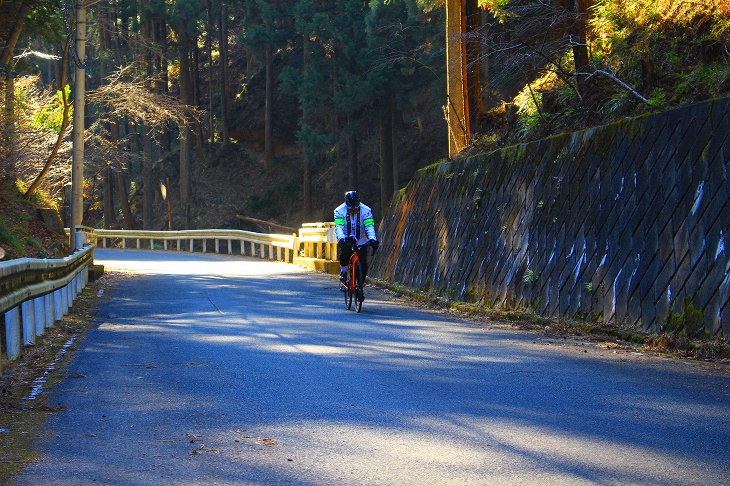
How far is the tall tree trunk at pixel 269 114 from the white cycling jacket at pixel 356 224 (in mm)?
36773

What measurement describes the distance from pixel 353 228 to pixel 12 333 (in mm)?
7187

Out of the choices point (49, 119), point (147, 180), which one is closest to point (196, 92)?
point (147, 180)

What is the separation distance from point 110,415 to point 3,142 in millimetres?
17760

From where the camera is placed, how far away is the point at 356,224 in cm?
1515

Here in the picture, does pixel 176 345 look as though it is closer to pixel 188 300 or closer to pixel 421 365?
pixel 421 365

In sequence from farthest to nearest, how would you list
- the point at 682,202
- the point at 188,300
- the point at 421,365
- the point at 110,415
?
the point at 188,300 < the point at 682,202 < the point at 421,365 < the point at 110,415

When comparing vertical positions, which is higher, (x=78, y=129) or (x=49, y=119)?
(x=49, y=119)

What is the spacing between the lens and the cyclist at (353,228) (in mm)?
14812

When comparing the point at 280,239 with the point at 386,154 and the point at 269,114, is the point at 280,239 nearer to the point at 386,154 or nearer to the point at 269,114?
the point at 386,154

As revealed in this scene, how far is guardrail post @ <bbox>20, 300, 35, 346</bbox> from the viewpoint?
32.2 ft

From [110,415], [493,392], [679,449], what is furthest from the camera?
[493,392]

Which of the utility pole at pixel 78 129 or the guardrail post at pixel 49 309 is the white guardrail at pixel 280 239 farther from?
the guardrail post at pixel 49 309

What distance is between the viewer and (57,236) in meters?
26.9

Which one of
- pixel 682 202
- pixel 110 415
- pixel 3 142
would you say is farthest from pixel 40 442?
pixel 3 142
